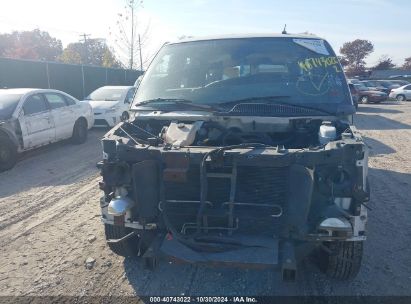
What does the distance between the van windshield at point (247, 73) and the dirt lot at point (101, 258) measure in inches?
66.6

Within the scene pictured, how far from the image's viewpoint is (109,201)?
130 inches

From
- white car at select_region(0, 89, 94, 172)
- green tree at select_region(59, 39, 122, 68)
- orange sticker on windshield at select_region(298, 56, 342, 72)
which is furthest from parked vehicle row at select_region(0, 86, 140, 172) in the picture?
green tree at select_region(59, 39, 122, 68)

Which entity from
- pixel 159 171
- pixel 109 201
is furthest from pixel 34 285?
pixel 159 171

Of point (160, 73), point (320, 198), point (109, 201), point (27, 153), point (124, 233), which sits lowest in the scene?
point (27, 153)

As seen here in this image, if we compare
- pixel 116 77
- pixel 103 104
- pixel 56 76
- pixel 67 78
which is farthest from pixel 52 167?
pixel 116 77

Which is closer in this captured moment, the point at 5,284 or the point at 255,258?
the point at 255,258

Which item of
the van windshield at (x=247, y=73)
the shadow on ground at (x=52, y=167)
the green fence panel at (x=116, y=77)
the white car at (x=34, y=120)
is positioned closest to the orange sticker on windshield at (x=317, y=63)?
the van windshield at (x=247, y=73)

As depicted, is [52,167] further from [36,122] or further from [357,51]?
[357,51]

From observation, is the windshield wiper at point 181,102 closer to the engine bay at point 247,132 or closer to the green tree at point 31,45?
the engine bay at point 247,132

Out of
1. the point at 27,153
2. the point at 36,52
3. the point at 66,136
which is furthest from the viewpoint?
the point at 36,52

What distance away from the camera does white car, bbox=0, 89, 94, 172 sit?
7484mm

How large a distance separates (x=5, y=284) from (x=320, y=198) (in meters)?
2.94

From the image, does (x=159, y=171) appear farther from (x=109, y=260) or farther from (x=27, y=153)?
(x=27, y=153)

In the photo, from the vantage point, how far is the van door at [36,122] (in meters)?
7.94
